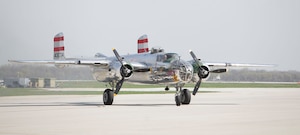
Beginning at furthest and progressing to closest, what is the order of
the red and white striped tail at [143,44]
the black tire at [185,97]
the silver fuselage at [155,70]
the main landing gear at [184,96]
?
the red and white striped tail at [143,44] → the black tire at [185,97] → the main landing gear at [184,96] → the silver fuselage at [155,70]

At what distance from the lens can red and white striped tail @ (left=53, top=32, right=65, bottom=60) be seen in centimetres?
4803

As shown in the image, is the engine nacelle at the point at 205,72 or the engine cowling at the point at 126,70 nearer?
the engine cowling at the point at 126,70

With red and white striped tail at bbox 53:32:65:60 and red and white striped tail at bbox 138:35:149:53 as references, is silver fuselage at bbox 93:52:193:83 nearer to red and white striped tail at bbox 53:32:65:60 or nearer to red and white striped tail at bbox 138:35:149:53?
red and white striped tail at bbox 138:35:149:53

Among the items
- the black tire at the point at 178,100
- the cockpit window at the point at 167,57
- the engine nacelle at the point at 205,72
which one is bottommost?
the black tire at the point at 178,100

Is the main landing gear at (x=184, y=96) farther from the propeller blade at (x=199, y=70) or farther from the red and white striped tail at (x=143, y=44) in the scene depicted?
the red and white striped tail at (x=143, y=44)

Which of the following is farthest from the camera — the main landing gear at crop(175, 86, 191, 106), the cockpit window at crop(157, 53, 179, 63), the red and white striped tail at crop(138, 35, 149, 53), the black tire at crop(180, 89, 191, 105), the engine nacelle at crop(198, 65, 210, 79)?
the red and white striped tail at crop(138, 35, 149, 53)

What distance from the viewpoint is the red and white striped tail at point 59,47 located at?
48031 millimetres

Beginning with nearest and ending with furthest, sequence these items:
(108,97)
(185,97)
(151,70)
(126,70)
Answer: (126,70), (151,70), (108,97), (185,97)

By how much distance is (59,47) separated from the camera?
48219mm

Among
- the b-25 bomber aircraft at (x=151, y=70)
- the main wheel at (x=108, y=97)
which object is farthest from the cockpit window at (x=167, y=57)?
the main wheel at (x=108, y=97)

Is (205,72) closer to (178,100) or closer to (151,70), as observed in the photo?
(178,100)

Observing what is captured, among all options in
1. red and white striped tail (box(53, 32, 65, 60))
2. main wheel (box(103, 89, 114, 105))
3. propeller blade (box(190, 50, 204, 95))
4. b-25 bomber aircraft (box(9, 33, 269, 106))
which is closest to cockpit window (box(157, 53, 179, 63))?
b-25 bomber aircraft (box(9, 33, 269, 106))

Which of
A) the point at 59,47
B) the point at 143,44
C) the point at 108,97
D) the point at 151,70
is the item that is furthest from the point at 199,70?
the point at 59,47

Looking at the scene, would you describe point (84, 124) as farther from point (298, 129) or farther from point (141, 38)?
point (141, 38)
